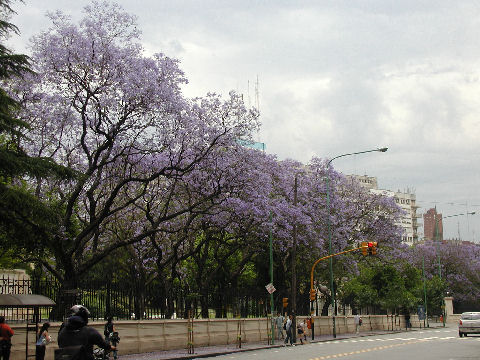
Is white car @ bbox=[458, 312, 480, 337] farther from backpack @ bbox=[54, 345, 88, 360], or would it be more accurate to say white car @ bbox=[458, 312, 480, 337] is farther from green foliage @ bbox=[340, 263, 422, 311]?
backpack @ bbox=[54, 345, 88, 360]

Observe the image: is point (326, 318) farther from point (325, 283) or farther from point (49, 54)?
point (49, 54)

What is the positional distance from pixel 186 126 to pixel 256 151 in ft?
15.2

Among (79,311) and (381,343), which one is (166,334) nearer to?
(381,343)

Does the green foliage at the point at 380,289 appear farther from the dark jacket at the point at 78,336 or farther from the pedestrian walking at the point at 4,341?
the dark jacket at the point at 78,336

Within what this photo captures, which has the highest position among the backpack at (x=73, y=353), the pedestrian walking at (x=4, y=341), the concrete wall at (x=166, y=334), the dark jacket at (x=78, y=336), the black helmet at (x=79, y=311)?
the black helmet at (x=79, y=311)

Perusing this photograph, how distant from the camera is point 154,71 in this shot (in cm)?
2786

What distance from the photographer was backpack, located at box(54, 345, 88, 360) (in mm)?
7812

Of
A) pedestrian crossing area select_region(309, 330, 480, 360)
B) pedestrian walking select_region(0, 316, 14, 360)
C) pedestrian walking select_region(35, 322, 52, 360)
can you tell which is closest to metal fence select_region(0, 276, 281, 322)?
pedestrian walking select_region(35, 322, 52, 360)

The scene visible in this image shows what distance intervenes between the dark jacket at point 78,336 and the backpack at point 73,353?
0.06 m

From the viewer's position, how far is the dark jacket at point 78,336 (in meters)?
7.91

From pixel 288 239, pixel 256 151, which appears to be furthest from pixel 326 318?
pixel 256 151

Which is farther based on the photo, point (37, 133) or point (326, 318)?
point (326, 318)

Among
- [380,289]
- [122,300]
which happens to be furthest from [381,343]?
[380,289]

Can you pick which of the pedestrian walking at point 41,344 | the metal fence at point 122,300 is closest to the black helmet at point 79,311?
the pedestrian walking at point 41,344
